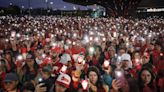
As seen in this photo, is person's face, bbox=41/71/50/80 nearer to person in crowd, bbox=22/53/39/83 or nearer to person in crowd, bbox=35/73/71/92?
person in crowd, bbox=22/53/39/83

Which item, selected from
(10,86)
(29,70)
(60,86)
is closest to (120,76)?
(60,86)

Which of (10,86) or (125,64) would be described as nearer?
(10,86)

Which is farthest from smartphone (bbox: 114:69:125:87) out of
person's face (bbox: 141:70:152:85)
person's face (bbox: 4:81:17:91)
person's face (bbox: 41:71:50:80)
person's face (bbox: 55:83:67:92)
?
person's face (bbox: 4:81:17:91)

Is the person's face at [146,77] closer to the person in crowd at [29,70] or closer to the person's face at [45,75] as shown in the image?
the person's face at [45,75]

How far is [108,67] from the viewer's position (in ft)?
28.3

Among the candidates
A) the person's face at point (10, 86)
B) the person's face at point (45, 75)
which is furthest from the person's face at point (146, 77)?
the person's face at point (10, 86)

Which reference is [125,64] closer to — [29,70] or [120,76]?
[120,76]

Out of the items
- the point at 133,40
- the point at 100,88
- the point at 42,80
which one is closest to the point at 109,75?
the point at 100,88

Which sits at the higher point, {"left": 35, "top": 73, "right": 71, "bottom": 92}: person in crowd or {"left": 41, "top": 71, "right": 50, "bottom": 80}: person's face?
{"left": 35, "top": 73, "right": 71, "bottom": 92}: person in crowd

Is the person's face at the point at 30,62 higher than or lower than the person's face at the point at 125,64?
higher

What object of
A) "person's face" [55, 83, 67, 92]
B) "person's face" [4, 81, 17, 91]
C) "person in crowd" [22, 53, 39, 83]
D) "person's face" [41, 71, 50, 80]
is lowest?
"person in crowd" [22, 53, 39, 83]

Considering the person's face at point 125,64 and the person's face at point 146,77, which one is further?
the person's face at point 125,64

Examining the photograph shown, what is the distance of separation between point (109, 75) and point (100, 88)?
98 cm

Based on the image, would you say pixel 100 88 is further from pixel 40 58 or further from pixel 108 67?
pixel 40 58
